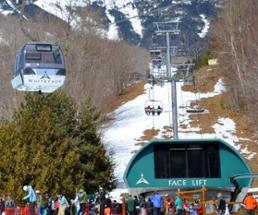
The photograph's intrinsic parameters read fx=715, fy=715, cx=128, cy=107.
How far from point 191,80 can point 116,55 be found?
5003 cm

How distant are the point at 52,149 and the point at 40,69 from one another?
187 inches

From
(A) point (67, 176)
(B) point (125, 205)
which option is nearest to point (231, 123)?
(A) point (67, 176)

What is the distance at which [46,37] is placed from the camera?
55.5 metres

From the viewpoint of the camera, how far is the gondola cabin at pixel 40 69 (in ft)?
108

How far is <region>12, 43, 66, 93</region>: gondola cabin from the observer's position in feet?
108

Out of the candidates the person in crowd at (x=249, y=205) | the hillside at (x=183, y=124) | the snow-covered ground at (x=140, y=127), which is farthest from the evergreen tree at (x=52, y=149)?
the person in crowd at (x=249, y=205)

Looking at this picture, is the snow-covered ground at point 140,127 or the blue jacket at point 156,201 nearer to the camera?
the blue jacket at point 156,201

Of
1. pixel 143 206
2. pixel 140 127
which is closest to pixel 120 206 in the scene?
pixel 143 206

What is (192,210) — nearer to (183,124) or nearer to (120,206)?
(120,206)

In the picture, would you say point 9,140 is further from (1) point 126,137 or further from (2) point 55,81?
(1) point 126,137

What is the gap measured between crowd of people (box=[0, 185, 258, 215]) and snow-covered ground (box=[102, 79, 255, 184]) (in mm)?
18589

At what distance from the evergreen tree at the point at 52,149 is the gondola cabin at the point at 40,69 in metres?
2.97

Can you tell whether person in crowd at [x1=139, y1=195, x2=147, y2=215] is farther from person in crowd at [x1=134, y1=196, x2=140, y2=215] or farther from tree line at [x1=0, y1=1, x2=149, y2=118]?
tree line at [x1=0, y1=1, x2=149, y2=118]

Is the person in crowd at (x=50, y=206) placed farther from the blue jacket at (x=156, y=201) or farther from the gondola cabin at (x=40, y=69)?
the gondola cabin at (x=40, y=69)
